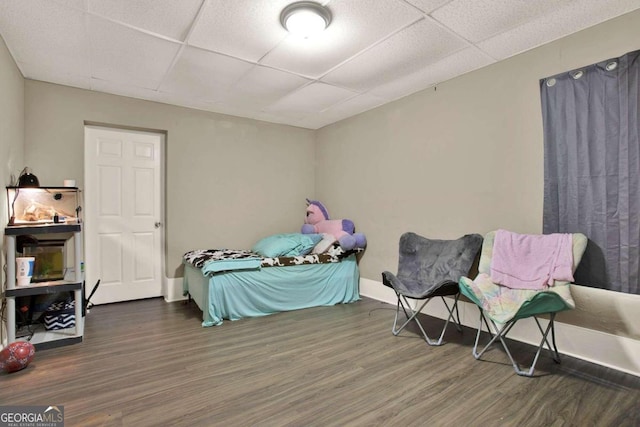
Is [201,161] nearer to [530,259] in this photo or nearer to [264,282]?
[264,282]

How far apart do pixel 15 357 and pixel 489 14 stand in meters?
4.02

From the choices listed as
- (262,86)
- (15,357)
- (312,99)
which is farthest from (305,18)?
(15,357)

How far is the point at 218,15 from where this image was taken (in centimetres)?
223

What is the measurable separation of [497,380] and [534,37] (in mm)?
2574

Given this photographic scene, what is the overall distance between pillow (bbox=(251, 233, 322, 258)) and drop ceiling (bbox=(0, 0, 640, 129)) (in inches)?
68.8

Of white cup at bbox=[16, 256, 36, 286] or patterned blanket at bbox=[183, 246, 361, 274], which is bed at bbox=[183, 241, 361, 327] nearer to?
patterned blanket at bbox=[183, 246, 361, 274]

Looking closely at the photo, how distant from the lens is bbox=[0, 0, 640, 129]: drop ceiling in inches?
85.4

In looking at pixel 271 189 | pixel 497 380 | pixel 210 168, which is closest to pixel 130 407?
pixel 497 380

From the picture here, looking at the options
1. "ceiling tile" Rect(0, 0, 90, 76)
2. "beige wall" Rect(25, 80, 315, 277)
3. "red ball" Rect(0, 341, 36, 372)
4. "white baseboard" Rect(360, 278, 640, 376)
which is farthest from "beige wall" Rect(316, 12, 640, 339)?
"red ball" Rect(0, 341, 36, 372)

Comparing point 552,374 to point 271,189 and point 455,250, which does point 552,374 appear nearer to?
point 455,250

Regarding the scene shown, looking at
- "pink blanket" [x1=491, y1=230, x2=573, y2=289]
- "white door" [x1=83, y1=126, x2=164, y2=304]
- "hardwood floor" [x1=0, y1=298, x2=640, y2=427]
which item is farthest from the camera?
"white door" [x1=83, y1=126, x2=164, y2=304]

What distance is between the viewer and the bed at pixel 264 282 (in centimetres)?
322

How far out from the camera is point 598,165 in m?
2.32

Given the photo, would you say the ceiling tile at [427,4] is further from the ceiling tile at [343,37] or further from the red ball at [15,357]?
the red ball at [15,357]
